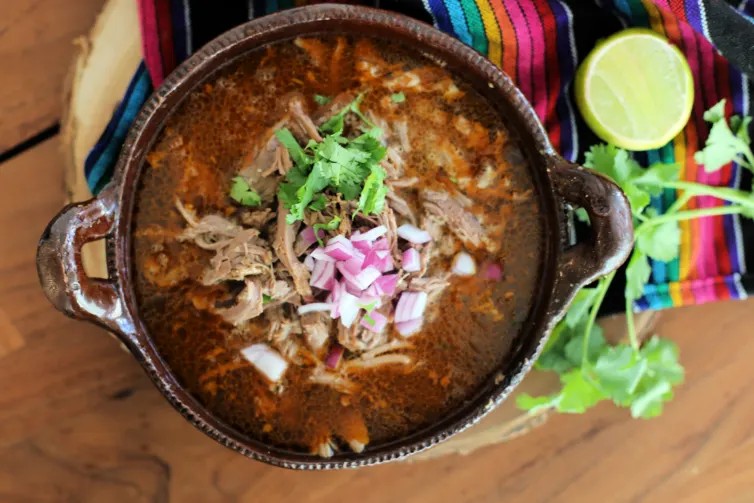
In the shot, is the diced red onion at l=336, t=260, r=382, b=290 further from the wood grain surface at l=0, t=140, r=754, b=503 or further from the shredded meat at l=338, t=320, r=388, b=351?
the wood grain surface at l=0, t=140, r=754, b=503

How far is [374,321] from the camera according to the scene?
178 centimetres

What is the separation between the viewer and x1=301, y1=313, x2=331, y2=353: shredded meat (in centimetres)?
178

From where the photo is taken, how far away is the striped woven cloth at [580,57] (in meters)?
1.93

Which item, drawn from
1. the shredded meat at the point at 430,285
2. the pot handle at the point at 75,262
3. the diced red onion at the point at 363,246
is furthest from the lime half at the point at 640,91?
the pot handle at the point at 75,262

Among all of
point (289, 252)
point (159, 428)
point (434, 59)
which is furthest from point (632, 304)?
point (159, 428)

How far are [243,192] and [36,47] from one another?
0.80m

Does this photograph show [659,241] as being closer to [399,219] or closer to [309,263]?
[399,219]

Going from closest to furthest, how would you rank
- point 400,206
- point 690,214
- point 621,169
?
point 400,206, point 621,169, point 690,214

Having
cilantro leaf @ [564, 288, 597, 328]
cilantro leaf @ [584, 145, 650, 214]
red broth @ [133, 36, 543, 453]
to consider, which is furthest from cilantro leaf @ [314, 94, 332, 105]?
cilantro leaf @ [564, 288, 597, 328]

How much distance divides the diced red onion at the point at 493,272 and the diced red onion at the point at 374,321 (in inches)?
10.2

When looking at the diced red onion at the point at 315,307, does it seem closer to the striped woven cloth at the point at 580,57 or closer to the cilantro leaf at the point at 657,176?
the striped woven cloth at the point at 580,57

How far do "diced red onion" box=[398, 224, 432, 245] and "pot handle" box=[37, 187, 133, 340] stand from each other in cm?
63

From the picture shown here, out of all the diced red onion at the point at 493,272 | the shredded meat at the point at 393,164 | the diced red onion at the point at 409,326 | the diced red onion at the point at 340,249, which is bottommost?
the diced red onion at the point at 409,326

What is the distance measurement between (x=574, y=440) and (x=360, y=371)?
2.71ft
